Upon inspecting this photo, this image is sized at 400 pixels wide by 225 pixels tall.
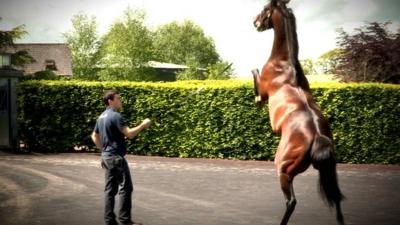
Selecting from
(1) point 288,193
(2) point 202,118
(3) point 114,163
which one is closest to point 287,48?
(1) point 288,193

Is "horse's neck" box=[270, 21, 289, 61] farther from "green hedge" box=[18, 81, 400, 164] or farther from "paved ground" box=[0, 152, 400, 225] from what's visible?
"green hedge" box=[18, 81, 400, 164]

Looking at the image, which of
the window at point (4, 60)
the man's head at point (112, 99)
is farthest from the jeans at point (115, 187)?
the window at point (4, 60)

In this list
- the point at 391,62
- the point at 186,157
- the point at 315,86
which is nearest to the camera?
the point at 315,86

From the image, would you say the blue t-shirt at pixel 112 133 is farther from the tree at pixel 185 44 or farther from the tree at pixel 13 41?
the tree at pixel 185 44

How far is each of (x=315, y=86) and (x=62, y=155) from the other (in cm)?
920

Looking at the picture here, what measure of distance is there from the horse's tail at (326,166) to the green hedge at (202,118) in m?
7.31

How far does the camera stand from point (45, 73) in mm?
27766

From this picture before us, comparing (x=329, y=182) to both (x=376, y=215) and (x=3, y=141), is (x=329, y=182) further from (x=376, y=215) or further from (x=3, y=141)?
(x=3, y=141)

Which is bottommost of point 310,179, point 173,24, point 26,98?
point 310,179

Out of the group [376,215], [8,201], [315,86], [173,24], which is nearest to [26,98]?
[8,201]

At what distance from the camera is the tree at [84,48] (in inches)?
2318

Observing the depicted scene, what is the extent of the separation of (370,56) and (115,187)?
14.4 metres

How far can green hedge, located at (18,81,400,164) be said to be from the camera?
1397cm

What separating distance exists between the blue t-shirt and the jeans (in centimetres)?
12
